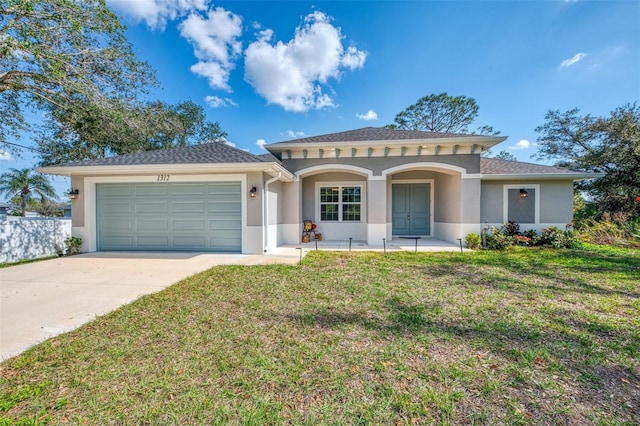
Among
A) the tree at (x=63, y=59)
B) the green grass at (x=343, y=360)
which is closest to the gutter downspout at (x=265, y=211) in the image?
the green grass at (x=343, y=360)

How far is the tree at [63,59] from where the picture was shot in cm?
650

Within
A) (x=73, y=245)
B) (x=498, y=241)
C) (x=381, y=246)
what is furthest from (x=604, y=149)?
(x=73, y=245)

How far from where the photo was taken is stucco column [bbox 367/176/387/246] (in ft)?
30.3

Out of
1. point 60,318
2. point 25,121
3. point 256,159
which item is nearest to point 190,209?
point 256,159

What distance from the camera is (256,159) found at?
7559 mm

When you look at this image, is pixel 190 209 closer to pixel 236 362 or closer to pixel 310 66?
pixel 236 362

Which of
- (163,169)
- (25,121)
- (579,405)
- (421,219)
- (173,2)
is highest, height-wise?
(173,2)

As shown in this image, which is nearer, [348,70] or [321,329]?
Result: [321,329]

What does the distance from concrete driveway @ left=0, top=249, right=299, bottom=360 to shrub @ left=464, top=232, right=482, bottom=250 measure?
20.1 ft

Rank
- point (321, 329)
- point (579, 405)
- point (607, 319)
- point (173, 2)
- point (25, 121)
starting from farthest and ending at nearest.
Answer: point (25, 121)
point (173, 2)
point (607, 319)
point (321, 329)
point (579, 405)

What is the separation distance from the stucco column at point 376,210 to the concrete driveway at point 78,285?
127 inches

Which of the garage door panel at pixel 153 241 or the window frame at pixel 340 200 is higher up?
the window frame at pixel 340 200

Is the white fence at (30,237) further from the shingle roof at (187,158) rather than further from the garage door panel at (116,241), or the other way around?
the shingle roof at (187,158)

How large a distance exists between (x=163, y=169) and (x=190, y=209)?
140cm
